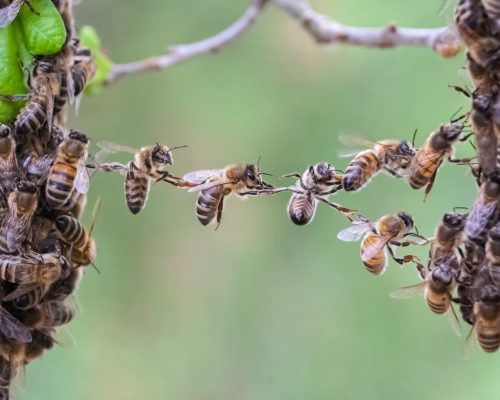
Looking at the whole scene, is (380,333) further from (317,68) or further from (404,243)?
(404,243)

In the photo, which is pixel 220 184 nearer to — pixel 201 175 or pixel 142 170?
pixel 201 175

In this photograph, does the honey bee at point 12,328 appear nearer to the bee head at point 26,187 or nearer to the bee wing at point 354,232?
the bee head at point 26,187

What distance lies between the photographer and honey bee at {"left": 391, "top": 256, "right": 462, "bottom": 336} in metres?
2.23

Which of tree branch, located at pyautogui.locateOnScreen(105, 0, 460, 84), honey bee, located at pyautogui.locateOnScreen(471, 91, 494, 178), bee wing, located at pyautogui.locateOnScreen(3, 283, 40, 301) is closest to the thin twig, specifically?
tree branch, located at pyautogui.locateOnScreen(105, 0, 460, 84)

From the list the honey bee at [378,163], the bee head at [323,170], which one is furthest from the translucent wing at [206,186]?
the honey bee at [378,163]

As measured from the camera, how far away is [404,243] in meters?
2.34

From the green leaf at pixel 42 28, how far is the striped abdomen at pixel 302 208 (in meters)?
0.85

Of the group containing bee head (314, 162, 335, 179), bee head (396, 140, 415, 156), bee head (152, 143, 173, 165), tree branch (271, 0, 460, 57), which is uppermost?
tree branch (271, 0, 460, 57)

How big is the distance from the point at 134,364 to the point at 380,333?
2267mm

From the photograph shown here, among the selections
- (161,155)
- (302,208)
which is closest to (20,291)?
(161,155)

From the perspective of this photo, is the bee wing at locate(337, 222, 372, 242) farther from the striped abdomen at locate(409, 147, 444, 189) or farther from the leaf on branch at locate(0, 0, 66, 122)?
the leaf on branch at locate(0, 0, 66, 122)

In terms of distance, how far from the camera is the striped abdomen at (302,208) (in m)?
2.38

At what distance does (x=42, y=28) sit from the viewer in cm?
236

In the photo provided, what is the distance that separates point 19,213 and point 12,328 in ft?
1.20
